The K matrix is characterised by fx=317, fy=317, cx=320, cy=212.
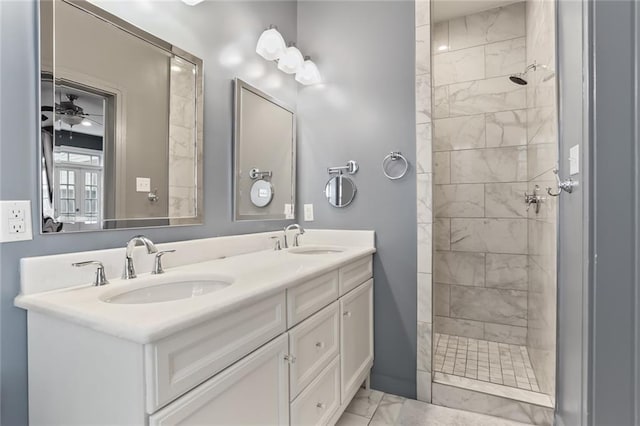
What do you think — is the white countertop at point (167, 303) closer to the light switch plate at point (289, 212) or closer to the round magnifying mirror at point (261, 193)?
the round magnifying mirror at point (261, 193)

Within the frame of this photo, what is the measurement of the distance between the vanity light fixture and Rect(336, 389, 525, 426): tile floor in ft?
6.71

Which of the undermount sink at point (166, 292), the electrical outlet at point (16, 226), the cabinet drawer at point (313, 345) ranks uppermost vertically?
the electrical outlet at point (16, 226)

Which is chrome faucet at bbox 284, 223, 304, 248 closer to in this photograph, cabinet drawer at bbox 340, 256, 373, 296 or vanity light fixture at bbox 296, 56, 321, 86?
cabinet drawer at bbox 340, 256, 373, 296

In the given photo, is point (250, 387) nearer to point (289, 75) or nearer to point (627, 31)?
point (627, 31)

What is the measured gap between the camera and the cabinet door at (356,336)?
1.59 meters

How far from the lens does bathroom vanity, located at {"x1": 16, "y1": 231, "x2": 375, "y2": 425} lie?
27.0 inches

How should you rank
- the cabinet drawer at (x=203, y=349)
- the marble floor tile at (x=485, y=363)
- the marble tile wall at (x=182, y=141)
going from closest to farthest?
1. the cabinet drawer at (x=203, y=349)
2. the marble tile wall at (x=182, y=141)
3. the marble floor tile at (x=485, y=363)

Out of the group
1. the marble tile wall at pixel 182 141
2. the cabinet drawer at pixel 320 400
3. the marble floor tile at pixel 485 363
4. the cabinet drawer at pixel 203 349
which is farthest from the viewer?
the marble floor tile at pixel 485 363

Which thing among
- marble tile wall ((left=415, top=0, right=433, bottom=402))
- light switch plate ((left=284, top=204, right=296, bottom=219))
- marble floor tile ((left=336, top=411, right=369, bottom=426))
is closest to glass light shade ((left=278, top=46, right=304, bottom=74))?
marble tile wall ((left=415, top=0, right=433, bottom=402))

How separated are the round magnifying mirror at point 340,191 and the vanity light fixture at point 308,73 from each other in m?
0.68

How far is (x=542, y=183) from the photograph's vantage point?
1.81 metres

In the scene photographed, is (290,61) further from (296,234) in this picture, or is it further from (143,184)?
(143,184)

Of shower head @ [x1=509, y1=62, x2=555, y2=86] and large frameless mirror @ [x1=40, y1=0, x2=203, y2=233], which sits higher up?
shower head @ [x1=509, y1=62, x2=555, y2=86]

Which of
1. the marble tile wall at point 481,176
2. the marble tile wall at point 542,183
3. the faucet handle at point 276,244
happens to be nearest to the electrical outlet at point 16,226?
the faucet handle at point 276,244
